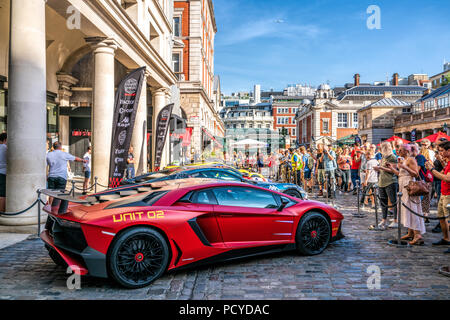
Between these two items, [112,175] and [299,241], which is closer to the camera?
[299,241]

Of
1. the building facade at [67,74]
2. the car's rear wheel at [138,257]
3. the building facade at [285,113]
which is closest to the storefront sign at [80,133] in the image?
the building facade at [67,74]

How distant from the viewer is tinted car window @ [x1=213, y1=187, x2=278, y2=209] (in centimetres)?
522

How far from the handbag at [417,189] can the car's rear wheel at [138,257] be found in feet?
15.8

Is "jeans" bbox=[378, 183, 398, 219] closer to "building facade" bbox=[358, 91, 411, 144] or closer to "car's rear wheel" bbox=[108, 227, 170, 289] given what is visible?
"car's rear wheel" bbox=[108, 227, 170, 289]

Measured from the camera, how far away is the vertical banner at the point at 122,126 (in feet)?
35.9

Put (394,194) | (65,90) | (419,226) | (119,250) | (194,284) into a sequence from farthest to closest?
1. (65,90)
2. (394,194)
3. (419,226)
4. (194,284)
5. (119,250)

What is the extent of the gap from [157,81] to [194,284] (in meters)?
17.1

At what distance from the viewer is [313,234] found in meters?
5.97

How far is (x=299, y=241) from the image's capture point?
5777 millimetres

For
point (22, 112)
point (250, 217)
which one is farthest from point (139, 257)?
point (22, 112)

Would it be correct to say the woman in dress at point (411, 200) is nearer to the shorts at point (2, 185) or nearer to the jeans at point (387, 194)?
the jeans at point (387, 194)

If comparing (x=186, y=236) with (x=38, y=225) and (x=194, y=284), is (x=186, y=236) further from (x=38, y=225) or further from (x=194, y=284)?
(x=38, y=225)

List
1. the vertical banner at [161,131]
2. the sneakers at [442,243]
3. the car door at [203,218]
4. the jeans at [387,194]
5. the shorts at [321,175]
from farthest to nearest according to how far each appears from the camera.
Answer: the vertical banner at [161,131], the shorts at [321,175], the jeans at [387,194], the sneakers at [442,243], the car door at [203,218]

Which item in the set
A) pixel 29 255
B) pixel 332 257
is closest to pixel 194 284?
pixel 332 257
